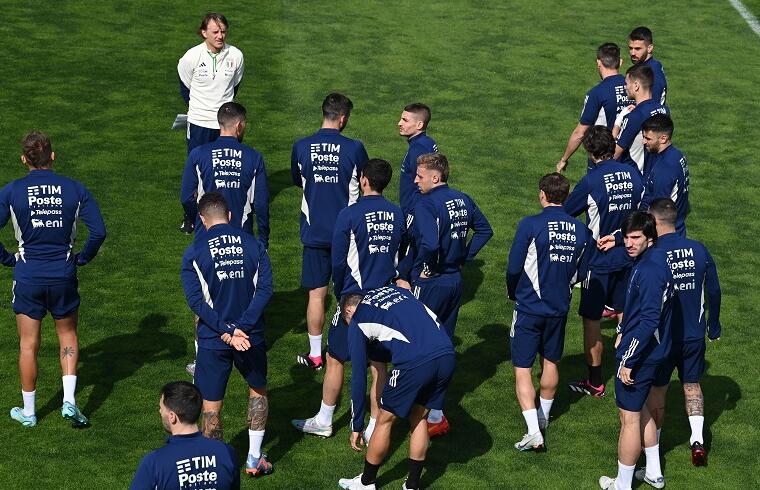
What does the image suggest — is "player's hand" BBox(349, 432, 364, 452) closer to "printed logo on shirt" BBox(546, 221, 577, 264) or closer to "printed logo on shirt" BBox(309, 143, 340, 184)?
"printed logo on shirt" BBox(546, 221, 577, 264)

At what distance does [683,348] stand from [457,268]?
2024 millimetres

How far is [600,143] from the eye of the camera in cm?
1127

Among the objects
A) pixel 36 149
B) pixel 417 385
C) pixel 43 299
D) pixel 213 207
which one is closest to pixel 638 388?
pixel 417 385

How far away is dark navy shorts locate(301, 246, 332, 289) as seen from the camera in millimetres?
11688

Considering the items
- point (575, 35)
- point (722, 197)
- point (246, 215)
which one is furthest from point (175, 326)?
point (575, 35)

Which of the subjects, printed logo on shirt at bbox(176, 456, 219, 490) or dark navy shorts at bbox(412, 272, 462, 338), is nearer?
printed logo on shirt at bbox(176, 456, 219, 490)

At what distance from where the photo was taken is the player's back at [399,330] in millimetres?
9062

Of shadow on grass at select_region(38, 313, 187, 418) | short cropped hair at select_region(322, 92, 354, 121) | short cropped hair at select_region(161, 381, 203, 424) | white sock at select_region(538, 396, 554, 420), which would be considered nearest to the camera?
short cropped hair at select_region(161, 381, 203, 424)

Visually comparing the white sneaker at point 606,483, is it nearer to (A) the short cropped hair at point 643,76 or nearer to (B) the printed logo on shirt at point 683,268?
(B) the printed logo on shirt at point 683,268

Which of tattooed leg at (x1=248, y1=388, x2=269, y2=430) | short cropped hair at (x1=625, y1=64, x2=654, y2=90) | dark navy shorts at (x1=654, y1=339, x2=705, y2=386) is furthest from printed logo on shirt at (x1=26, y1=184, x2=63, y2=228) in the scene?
short cropped hair at (x1=625, y1=64, x2=654, y2=90)

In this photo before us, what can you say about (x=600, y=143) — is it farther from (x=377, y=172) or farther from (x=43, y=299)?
(x=43, y=299)

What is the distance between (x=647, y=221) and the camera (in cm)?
953

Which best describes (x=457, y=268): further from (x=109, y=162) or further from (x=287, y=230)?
(x=109, y=162)

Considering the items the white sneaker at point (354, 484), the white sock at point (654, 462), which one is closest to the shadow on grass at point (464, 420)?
the white sneaker at point (354, 484)
